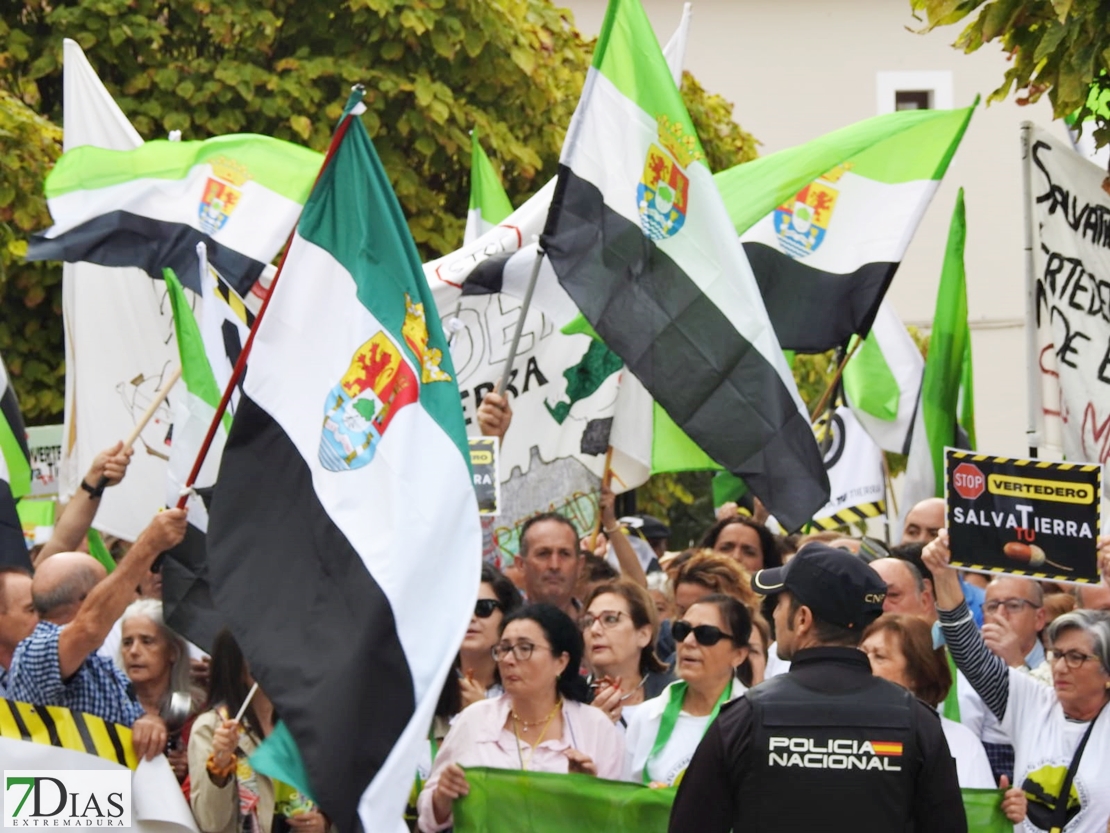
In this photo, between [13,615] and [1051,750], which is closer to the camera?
[1051,750]

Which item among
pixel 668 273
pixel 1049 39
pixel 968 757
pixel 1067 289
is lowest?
pixel 968 757

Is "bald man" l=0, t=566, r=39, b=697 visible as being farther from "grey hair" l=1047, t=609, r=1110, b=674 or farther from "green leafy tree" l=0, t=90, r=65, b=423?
"green leafy tree" l=0, t=90, r=65, b=423

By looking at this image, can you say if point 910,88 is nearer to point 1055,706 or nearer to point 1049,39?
point 1049,39

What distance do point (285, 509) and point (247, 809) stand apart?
3.25 ft

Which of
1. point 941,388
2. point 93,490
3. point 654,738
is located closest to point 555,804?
point 654,738

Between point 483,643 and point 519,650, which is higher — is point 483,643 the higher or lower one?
the lower one

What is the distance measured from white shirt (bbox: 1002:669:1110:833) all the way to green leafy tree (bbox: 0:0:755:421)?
971 cm

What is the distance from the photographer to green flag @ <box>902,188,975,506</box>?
10.3 metres

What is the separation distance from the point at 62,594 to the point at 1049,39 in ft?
13.0

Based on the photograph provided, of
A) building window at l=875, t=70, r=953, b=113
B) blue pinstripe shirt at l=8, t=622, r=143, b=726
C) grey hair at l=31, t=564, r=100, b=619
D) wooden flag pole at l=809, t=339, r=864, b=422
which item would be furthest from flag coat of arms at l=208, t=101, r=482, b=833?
building window at l=875, t=70, r=953, b=113

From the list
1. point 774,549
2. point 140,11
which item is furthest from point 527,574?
point 140,11

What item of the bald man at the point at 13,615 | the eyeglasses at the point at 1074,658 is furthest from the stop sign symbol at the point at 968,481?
the bald man at the point at 13,615

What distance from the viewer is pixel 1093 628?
6.41 metres

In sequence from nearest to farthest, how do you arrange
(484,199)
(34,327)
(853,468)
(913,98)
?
(484,199) < (853,468) < (34,327) < (913,98)
